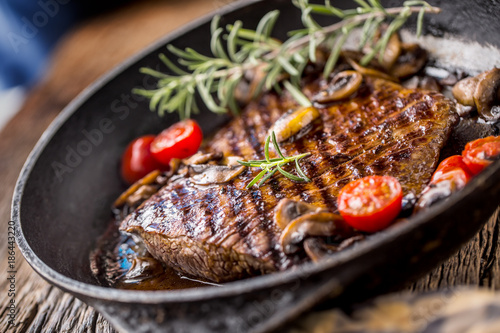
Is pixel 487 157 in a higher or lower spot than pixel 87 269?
lower

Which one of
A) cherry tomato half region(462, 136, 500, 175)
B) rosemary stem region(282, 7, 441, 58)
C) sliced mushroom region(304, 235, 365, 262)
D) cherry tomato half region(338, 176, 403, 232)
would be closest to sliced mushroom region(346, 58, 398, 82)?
rosemary stem region(282, 7, 441, 58)

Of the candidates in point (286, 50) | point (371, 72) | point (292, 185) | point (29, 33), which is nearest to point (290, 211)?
point (292, 185)

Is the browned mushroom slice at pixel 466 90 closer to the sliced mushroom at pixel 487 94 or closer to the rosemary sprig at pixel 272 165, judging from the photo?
the sliced mushroom at pixel 487 94

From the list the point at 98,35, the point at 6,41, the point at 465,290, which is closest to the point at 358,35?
the point at 465,290

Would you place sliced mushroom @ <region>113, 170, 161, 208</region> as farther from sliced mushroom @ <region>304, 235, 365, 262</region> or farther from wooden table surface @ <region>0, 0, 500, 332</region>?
sliced mushroom @ <region>304, 235, 365, 262</region>

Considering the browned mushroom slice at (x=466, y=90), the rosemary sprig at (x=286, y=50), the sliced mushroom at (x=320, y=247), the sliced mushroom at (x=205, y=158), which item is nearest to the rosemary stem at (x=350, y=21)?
the rosemary sprig at (x=286, y=50)

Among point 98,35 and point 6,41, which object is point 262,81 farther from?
point 6,41
